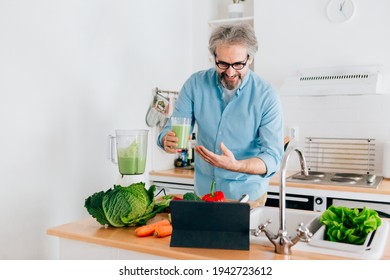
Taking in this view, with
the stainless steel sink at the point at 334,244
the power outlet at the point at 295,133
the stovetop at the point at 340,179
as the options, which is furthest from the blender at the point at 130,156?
the power outlet at the point at 295,133

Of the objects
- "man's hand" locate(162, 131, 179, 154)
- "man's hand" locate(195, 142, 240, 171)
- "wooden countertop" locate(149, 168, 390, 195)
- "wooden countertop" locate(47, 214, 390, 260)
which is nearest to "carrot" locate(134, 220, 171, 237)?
"wooden countertop" locate(47, 214, 390, 260)

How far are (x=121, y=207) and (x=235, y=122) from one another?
783 millimetres

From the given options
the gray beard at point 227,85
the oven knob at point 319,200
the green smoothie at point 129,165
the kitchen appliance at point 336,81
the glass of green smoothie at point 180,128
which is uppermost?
the kitchen appliance at point 336,81

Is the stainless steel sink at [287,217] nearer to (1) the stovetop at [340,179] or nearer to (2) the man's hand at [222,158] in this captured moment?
(2) the man's hand at [222,158]

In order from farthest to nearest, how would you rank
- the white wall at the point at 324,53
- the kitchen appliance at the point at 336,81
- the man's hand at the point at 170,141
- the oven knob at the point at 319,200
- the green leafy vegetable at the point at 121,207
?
1. the white wall at the point at 324,53
2. the kitchen appliance at the point at 336,81
3. the oven knob at the point at 319,200
4. the man's hand at the point at 170,141
5. the green leafy vegetable at the point at 121,207

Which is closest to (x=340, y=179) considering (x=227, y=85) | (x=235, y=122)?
(x=235, y=122)

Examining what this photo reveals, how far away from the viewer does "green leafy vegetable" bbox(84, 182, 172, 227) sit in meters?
1.56

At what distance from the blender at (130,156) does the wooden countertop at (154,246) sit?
0.43 metres

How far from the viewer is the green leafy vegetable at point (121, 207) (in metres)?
1.56

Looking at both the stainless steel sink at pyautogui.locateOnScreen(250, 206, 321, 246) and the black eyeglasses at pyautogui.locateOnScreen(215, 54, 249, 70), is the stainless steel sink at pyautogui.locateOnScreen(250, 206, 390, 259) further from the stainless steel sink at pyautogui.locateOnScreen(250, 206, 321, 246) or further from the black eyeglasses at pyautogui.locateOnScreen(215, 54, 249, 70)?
the black eyeglasses at pyautogui.locateOnScreen(215, 54, 249, 70)

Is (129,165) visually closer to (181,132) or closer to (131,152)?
(131,152)

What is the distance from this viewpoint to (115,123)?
2766 millimetres

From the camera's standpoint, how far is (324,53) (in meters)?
3.13
